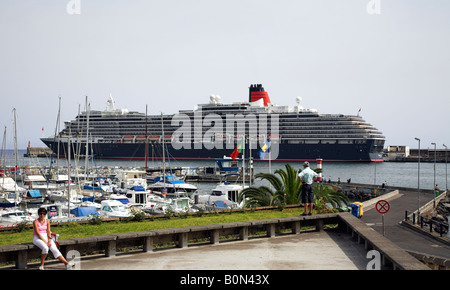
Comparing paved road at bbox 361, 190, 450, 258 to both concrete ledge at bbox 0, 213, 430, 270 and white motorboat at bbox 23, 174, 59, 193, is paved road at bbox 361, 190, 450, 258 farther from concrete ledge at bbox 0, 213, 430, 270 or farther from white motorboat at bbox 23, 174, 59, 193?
white motorboat at bbox 23, 174, 59, 193

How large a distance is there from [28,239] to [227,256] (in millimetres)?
3294

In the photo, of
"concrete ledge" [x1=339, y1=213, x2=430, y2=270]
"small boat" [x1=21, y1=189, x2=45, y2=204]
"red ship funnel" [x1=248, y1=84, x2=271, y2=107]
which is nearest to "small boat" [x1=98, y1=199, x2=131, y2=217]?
"small boat" [x1=21, y1=189, x2=45, y2=204]

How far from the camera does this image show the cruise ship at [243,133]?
305 feet

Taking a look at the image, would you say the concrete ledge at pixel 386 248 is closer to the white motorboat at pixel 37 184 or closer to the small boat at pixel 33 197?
the small boat at pixel 33 197

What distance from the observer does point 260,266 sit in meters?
7.19

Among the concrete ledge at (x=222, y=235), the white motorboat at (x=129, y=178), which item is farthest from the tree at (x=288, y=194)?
the white motorboat at (x=129, y=178)

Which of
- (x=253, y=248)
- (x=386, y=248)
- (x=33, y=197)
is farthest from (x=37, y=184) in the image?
(x=386, y=248)

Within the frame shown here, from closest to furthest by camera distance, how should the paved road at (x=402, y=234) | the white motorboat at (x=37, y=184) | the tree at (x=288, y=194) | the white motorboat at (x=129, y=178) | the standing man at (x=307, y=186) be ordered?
the standing man at (x=307, y=186) < the paved road at (x=402, y=234) < the tree at (x=288, y=194) < the white motorboat at (x=37, y=184) < the white motorboat at (x=129, y=178)

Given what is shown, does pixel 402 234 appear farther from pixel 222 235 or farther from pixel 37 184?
pixel 37 184

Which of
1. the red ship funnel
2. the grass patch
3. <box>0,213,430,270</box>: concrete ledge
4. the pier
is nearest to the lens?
<box>0,213,430,270</box>: concrete ledge

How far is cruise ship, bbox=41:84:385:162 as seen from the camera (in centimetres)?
9300

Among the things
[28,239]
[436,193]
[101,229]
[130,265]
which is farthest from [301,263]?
[436,193]
